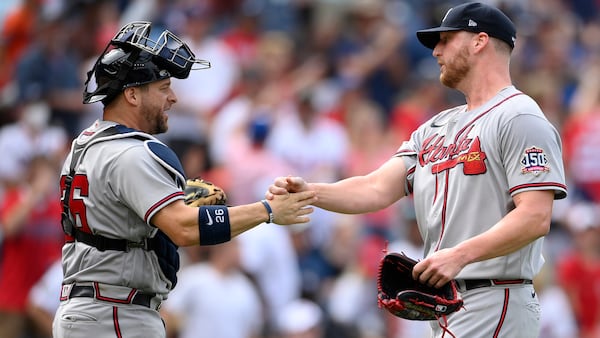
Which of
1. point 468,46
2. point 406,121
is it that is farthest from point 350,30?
point 468,46

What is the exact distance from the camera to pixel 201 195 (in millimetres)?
6129

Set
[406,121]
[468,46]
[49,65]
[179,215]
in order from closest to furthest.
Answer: [179,215], [468,46], [49,65], [406,121]

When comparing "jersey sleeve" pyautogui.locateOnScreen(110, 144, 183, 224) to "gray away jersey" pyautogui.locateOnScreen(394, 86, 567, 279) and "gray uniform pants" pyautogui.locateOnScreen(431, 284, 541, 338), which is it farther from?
"gray uniform pants" pyautogui.locateOnScreen(431, 284, 541, 338)

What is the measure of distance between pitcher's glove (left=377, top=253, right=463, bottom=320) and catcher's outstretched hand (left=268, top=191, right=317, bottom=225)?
0.57m

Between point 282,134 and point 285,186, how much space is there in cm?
645

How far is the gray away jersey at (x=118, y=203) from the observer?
18.0 ft

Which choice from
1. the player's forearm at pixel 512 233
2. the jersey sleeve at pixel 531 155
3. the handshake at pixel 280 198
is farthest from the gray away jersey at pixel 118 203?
the jersey sleeve at pixel 531 155

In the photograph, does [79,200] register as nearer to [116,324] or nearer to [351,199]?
[116,324]

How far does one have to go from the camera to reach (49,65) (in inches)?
477

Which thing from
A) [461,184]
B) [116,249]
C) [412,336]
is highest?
[461,184]

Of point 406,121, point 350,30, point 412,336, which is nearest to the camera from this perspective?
point 412,336

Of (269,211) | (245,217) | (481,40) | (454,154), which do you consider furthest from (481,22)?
(245,217)

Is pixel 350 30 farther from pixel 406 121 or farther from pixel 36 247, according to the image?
pixel 36 247

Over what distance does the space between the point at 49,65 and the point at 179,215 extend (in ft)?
23.3
